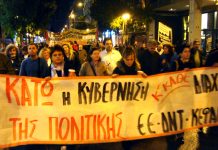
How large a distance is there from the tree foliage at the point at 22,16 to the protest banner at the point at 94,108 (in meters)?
20.7

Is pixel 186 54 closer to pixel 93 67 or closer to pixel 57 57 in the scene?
pixel 93 67

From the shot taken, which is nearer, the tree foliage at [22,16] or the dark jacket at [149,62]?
the dark jacket at [149,62]

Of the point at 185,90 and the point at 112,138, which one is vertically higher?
the point at 185,90

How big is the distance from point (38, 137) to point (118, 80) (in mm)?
1162

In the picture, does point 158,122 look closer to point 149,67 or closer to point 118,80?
point 118,80

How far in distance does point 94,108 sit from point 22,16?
2185cm

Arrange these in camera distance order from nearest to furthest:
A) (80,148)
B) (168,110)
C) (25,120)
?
(25,120), (168,110), (80,148)

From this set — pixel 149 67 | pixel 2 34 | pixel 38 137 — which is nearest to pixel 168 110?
pixel 38 137

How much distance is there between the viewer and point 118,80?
5449 millimetres

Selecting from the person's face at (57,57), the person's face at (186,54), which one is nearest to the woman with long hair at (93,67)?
the person's face at (57,57)

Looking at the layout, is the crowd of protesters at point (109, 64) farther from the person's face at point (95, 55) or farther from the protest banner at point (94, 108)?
the protest banner at point (94, 108)

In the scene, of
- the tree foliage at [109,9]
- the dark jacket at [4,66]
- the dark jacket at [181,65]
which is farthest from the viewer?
the tree foliage at [109,9]

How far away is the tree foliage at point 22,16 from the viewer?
1008 inches

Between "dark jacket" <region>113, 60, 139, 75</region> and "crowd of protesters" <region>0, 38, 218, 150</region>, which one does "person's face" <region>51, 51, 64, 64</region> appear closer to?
"crowd of protesters" <region>0, 38, 218, 150</region>
